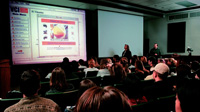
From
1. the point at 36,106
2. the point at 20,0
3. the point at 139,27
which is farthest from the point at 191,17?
the point at 36,106

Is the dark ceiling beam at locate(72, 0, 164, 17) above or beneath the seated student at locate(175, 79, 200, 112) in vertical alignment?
above

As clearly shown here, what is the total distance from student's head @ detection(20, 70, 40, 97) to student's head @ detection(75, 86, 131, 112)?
3.07 ft

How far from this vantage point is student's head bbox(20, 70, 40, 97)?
1361 mm

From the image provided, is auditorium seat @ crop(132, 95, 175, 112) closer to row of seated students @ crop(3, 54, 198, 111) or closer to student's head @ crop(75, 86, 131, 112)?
row of seated students @ crop(3, 54, 198, 111)

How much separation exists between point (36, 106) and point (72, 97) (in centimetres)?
79

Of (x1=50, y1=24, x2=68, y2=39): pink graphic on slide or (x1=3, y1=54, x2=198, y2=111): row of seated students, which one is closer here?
(x1=3, y1=54, x2=198, y2=111): row of seated students

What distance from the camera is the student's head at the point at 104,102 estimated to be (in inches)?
22.9

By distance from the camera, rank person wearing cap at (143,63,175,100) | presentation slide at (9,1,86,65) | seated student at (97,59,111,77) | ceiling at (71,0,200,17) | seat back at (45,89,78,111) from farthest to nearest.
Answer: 1. ceiling at (71,0,200,17)
2. presentation slide at (9,1,86,65)
3. seated student at (97,59,111,77)
4. person wearing cap at (143,63,175,100)
5. seat back at (45,89,78,111)

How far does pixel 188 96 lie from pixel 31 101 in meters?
1.21

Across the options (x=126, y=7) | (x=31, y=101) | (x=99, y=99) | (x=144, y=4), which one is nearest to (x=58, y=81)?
(x=31, y=101)

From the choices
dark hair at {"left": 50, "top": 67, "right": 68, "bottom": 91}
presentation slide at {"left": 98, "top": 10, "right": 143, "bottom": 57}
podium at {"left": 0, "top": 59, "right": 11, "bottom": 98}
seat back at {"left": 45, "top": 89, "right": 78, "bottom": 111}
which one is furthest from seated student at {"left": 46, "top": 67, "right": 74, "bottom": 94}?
presentation slide at {"left": 98, "top": 10, "right": 143, "bottom": 57}

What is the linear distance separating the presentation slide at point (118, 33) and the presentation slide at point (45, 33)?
0.97 m

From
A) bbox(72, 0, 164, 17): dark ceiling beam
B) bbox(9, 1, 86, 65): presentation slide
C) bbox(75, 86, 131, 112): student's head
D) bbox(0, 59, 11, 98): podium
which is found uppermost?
bbox(72, 0, 164, 17): dark ceiling beam

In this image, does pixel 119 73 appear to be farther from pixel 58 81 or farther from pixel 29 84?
pixel 29 84
